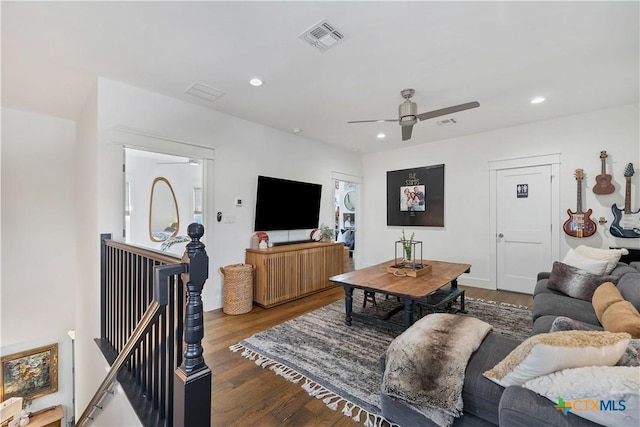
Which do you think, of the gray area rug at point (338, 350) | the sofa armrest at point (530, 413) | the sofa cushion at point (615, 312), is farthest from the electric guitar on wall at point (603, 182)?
the sofa armrest at point (530, 413)

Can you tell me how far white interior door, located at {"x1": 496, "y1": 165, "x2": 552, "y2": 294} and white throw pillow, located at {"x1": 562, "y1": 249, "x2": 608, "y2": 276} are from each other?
4.27 ft

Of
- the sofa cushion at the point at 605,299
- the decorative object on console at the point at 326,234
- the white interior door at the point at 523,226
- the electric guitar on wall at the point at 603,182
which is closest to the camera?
the sofa cushion at the point at 605,299

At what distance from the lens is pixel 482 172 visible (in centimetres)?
480

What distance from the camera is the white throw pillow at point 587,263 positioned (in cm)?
271

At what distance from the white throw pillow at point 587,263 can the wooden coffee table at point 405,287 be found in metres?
1.07

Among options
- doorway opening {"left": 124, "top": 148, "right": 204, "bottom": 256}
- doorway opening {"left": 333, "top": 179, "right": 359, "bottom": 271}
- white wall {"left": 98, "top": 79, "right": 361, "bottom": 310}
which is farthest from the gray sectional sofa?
doorway opening {"left": 333, "top": 179, "right": 359, "bottom": 271}

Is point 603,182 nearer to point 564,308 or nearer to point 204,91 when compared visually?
point 564,308

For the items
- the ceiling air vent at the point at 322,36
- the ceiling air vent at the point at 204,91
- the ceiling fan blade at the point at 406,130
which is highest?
the ceiling air vent at the point at 322,36

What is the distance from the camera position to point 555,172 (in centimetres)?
413

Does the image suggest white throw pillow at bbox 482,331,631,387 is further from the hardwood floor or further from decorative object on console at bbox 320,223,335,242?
decorative object on console at bbox 320,223,335,242

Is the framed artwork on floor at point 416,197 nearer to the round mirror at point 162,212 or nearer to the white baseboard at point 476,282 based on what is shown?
the white baseboard at point 476,282

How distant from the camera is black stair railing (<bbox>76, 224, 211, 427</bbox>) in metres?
1.24

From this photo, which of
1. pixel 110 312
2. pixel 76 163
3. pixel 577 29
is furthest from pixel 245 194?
pixel 577 29

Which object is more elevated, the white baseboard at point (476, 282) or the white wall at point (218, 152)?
the white wall at point (218, 152)
